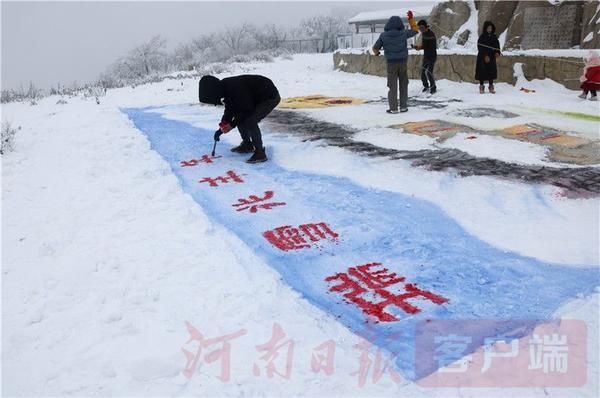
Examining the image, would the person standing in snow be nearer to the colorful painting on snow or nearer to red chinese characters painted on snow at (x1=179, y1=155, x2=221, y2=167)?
the colorful painting on snow

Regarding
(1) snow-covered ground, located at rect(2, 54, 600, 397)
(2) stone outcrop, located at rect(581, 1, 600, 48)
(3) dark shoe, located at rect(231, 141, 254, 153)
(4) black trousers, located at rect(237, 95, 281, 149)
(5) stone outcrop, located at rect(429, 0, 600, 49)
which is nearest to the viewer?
(1) snow-covered ground, located at rect(2, 54, 600, 397)

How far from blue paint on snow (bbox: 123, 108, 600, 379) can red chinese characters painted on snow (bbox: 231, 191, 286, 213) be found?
7 cm

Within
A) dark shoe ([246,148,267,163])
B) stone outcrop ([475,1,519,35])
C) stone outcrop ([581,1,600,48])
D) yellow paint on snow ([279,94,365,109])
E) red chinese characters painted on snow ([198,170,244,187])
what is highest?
stone outcrop ([475,1,519,35])

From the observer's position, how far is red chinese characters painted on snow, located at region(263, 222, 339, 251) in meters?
3.74

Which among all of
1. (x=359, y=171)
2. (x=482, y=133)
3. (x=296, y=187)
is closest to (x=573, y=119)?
(x=482, y=133)

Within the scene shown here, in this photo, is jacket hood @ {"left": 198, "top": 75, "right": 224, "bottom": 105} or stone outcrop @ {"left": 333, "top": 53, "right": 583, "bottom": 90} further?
stone outcrop @ {"left": 333, "top": 53, "right": 583, "bottom": 90}

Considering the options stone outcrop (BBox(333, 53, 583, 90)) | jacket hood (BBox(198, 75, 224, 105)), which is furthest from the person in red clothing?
jacket hood (BBox(198, 75, 224, 105))

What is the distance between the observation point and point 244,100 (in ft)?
18.6

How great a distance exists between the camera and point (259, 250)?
3.69m

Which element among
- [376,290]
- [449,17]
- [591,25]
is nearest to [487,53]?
[591,25]

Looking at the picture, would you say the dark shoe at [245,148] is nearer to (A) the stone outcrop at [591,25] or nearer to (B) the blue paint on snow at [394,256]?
(B) the blue paint on snow at [394,256]

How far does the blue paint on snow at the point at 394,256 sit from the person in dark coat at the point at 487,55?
557 cm

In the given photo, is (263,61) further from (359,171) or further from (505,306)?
(505,306)

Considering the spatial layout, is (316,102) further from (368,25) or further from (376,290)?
(368,25)
